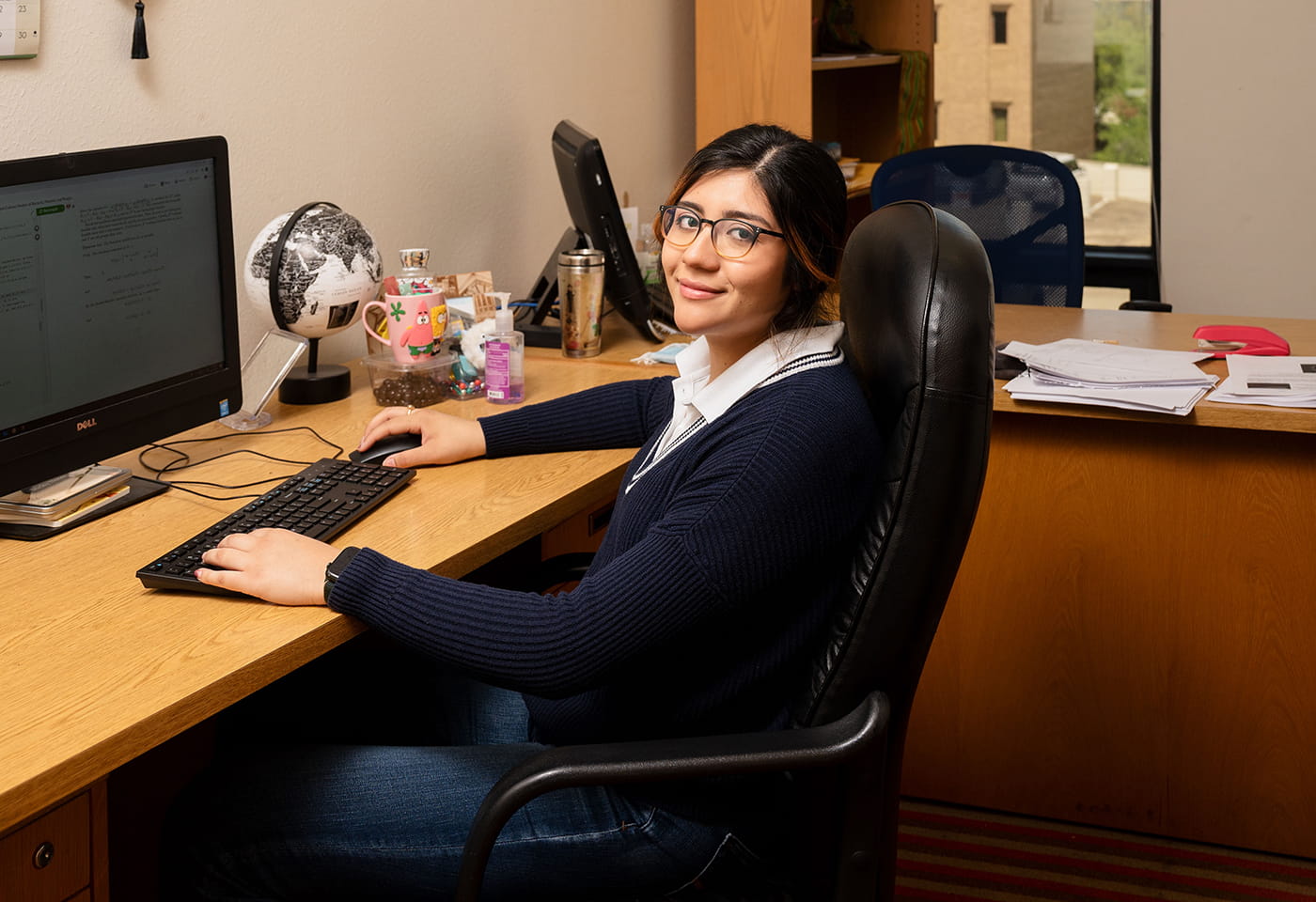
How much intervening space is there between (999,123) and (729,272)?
3452mm

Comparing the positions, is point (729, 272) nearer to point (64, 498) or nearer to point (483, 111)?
point (64, 498)

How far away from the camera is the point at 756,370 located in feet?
4.25

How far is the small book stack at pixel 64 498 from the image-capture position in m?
1.47

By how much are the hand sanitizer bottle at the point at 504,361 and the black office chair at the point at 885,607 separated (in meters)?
0.94

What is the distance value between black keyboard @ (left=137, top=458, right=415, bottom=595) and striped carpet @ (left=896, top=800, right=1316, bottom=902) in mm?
1090

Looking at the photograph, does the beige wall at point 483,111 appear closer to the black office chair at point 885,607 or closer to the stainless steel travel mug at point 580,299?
the stainless steel travel mug at point 580,299

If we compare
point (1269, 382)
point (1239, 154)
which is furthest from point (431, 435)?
point (1239, 154)

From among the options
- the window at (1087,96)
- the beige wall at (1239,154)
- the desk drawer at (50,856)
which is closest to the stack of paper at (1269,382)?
the desk drawer at (50,856)

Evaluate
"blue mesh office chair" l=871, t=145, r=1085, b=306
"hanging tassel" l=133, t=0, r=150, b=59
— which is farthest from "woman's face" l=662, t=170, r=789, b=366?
"blue mesh office chair" l=871, t=145, r=1085, b=306

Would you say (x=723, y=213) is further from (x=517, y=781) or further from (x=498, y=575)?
(x=498, y=575)

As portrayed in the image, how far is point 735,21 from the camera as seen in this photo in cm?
324

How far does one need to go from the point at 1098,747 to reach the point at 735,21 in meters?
2.04

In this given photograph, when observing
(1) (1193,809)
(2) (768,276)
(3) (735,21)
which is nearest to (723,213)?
(2) (768,276)

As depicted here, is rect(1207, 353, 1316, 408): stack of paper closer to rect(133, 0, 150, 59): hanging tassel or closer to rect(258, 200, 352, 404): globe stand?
rect(258, 200, 352, 404): globe stand
